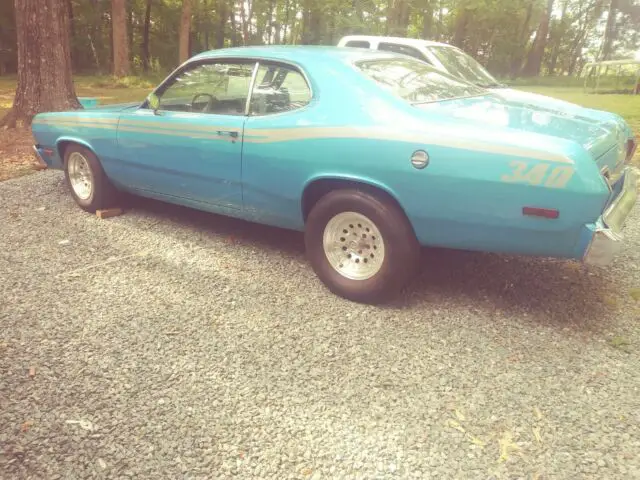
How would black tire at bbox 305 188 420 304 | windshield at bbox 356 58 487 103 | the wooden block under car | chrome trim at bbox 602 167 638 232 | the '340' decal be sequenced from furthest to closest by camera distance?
1. the wooden block under car
2. windshield at bbox 356 58 487 103
3. black tire at bbox 305 188 420 304
4. chrome trim at bbox 602 167 638 232
5. the '340' decal

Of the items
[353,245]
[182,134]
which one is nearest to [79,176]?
[182,134]

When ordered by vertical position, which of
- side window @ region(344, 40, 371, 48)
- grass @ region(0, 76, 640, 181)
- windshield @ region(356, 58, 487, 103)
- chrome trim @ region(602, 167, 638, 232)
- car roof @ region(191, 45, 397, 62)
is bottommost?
grass @ region(0, 76, 640, 181)

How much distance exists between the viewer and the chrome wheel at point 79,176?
485 centimetres

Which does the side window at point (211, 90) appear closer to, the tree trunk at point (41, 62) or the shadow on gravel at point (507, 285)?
the shadow on gravel at point (507, 285)

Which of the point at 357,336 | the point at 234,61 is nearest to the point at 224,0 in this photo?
the point at 234,61

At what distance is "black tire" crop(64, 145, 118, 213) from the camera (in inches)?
183

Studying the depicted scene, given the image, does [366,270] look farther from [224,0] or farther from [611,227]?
[224,0]

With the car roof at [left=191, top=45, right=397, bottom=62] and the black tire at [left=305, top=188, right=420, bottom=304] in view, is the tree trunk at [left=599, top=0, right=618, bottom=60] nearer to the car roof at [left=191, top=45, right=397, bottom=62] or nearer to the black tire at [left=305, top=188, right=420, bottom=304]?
the car roof at [left=191, top=45, right=397, bottom=62]

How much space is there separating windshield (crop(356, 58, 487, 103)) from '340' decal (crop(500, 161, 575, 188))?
2.87 ft

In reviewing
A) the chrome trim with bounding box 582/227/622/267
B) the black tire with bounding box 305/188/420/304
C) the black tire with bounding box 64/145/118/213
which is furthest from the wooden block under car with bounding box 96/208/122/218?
the chrome trim with bounding box 582/227/622/267

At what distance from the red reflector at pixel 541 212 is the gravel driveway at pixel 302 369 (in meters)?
0.73

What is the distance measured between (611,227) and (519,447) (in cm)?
130

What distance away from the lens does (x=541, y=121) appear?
295 centimetres

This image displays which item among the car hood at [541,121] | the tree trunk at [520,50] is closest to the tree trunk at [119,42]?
the car hood at [541,121]
